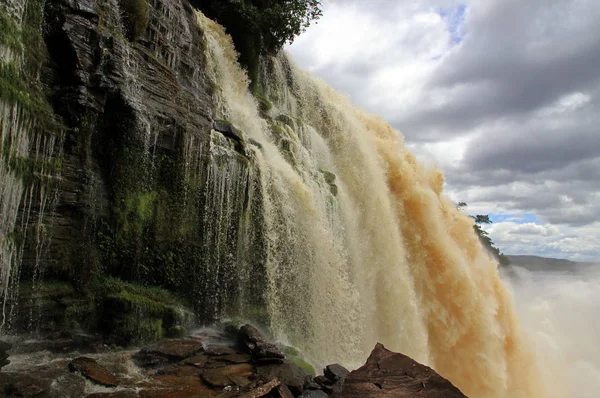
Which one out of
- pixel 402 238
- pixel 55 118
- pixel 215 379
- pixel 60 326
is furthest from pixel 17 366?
pixel 402 238

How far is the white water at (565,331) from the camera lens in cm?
2012

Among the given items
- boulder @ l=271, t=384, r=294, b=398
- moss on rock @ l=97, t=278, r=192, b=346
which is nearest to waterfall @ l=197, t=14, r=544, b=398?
moss on rock @ l=97, t=278, r=192, b=346

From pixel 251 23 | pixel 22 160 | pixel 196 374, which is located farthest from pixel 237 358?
pixel 251 23

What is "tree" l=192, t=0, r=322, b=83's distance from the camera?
14.5 metres

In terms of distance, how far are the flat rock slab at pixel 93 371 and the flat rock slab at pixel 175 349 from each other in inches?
37.9

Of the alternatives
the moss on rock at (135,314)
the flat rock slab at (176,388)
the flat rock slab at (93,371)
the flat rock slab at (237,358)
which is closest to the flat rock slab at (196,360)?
the flat rock slab at (237,358)

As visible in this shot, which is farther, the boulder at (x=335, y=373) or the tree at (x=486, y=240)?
the tree at (x=486, y=240)

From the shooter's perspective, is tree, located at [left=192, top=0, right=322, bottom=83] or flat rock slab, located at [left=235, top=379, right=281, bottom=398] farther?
tree, located at [left=192, top=0, right=322, bottom=83]

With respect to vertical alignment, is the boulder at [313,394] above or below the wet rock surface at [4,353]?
below

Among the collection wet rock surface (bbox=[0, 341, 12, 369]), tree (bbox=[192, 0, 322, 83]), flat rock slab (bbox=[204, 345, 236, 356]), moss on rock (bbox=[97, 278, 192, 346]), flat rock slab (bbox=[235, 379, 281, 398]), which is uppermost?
tree (bbox=[192, 0, 322, 83])

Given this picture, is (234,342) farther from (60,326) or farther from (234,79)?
(234,79)

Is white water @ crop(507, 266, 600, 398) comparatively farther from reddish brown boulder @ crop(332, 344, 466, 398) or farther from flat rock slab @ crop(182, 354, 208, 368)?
flat rock slab @ crop(182, 354, 208, 368)

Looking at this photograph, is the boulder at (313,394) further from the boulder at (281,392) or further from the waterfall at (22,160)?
the waterfall at (22,160)

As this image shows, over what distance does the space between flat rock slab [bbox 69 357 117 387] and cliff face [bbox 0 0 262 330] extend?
154cm
